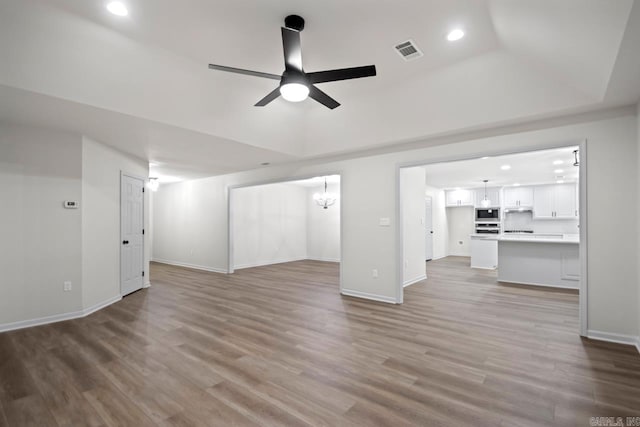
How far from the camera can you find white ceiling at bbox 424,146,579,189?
6.28 metres

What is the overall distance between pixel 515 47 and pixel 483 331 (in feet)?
10.5

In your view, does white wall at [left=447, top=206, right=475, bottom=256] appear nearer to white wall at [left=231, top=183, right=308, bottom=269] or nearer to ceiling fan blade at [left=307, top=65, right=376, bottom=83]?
white wall at [left=231, top=183, right=308, bottom=269]

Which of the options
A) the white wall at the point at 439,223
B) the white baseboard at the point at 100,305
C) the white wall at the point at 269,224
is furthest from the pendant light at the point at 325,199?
the white baseboard at the point at 100,305

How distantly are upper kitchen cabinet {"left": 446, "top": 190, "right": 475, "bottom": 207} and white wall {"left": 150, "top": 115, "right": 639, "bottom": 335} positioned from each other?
7.46 metres

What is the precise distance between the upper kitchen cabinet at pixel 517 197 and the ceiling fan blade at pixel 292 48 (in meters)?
10.3

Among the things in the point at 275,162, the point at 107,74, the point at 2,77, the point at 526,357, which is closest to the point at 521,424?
the point at 526,357

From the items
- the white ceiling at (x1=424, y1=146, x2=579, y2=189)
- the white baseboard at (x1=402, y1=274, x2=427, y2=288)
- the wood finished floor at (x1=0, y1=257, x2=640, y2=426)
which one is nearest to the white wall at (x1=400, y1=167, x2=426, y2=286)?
the white baseboard at (x1=402, y1=274, x2=427, y2=288)

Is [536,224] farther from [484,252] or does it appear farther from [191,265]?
[191,265]

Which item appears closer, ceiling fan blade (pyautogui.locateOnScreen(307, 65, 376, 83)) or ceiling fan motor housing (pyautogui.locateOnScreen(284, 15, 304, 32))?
ceiling fan blade (pyautogui.locateOnScreen(307, 65, 376, 83))

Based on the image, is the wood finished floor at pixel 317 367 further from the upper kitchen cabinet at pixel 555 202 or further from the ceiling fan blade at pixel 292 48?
the upper kitchen cabinet at pixel 555 202

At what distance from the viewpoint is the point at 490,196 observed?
10.7 m

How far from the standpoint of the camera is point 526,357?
120 inches

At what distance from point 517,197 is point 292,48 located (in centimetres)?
1045

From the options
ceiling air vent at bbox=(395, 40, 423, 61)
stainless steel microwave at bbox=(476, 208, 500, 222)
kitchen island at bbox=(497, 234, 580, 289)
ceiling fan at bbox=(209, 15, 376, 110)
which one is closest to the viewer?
ceiling fan at bbox=(209, 15, 376, 110)
